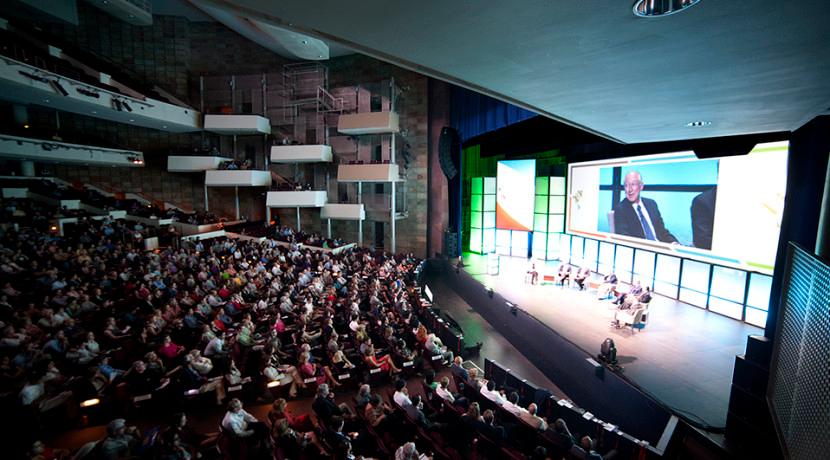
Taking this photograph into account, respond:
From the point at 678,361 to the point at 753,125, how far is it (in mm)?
4320

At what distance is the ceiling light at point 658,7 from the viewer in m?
1.60

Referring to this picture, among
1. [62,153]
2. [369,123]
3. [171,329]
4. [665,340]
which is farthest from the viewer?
[369,123]

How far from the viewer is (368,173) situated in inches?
753

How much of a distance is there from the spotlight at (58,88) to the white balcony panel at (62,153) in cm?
277

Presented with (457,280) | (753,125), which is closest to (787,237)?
(753,125)

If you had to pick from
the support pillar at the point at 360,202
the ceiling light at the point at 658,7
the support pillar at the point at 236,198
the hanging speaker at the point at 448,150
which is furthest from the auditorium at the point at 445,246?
the support pillar at the point at 236,198

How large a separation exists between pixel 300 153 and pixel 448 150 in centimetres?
862

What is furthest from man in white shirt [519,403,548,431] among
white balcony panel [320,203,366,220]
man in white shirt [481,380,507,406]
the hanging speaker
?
white balcony panel [320,203,366,220]

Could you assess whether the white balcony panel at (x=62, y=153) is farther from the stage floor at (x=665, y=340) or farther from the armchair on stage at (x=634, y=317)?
the armchair on stage at (x=634, y=317)

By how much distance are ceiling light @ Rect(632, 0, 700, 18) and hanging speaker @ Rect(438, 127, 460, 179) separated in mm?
16154

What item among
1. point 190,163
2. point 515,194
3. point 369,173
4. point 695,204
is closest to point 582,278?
point 695,204

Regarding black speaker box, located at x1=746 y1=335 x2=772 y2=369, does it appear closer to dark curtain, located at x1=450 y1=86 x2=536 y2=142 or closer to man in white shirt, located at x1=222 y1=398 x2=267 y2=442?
dark curtain, located at x1=450 y1=86 x2=536 y2=142

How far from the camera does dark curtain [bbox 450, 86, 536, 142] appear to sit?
966 cm

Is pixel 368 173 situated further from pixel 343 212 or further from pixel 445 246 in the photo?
pixel 445 246
